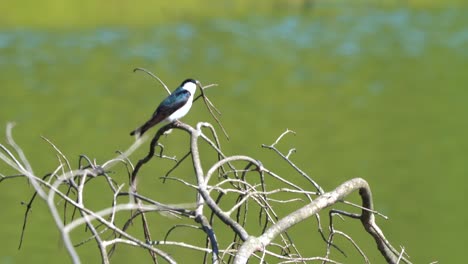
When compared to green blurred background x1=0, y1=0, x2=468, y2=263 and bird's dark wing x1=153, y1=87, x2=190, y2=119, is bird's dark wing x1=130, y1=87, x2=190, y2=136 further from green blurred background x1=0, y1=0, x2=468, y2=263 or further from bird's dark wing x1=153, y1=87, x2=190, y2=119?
green blurred background x1=0, y1=0, x2=468, y2=263

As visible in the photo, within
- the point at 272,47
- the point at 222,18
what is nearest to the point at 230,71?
the point at 272,47

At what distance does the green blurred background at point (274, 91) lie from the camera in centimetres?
914

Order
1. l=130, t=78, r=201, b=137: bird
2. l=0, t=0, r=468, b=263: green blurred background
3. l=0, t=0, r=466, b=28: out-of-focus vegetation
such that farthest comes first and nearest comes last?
1. l=0, t=0, r=466, b=28: out-of-focus vegetation
2. l=0, t=0, r=468, b=263: green blurred background
3. l=130, t=78, r=201, b=137: bird

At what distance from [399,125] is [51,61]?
1011 centimetres

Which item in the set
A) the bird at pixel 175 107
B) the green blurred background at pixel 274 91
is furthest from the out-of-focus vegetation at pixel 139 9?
the bird at pixel 175 107

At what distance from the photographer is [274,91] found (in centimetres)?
1591

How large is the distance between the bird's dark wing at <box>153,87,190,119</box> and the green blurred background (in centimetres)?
313

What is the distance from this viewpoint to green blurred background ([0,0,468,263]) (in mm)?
9141

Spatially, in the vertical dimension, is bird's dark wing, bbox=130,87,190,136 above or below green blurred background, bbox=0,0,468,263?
below

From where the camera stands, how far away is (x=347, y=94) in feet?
49.9

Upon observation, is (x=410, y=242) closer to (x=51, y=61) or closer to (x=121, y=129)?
(x=121, y=129)

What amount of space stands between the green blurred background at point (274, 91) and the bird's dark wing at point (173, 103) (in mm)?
3132

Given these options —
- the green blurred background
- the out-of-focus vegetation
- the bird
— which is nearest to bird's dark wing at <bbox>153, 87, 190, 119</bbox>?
the bird

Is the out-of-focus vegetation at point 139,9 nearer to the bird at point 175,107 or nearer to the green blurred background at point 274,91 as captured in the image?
the green blurred background at point 274,91
